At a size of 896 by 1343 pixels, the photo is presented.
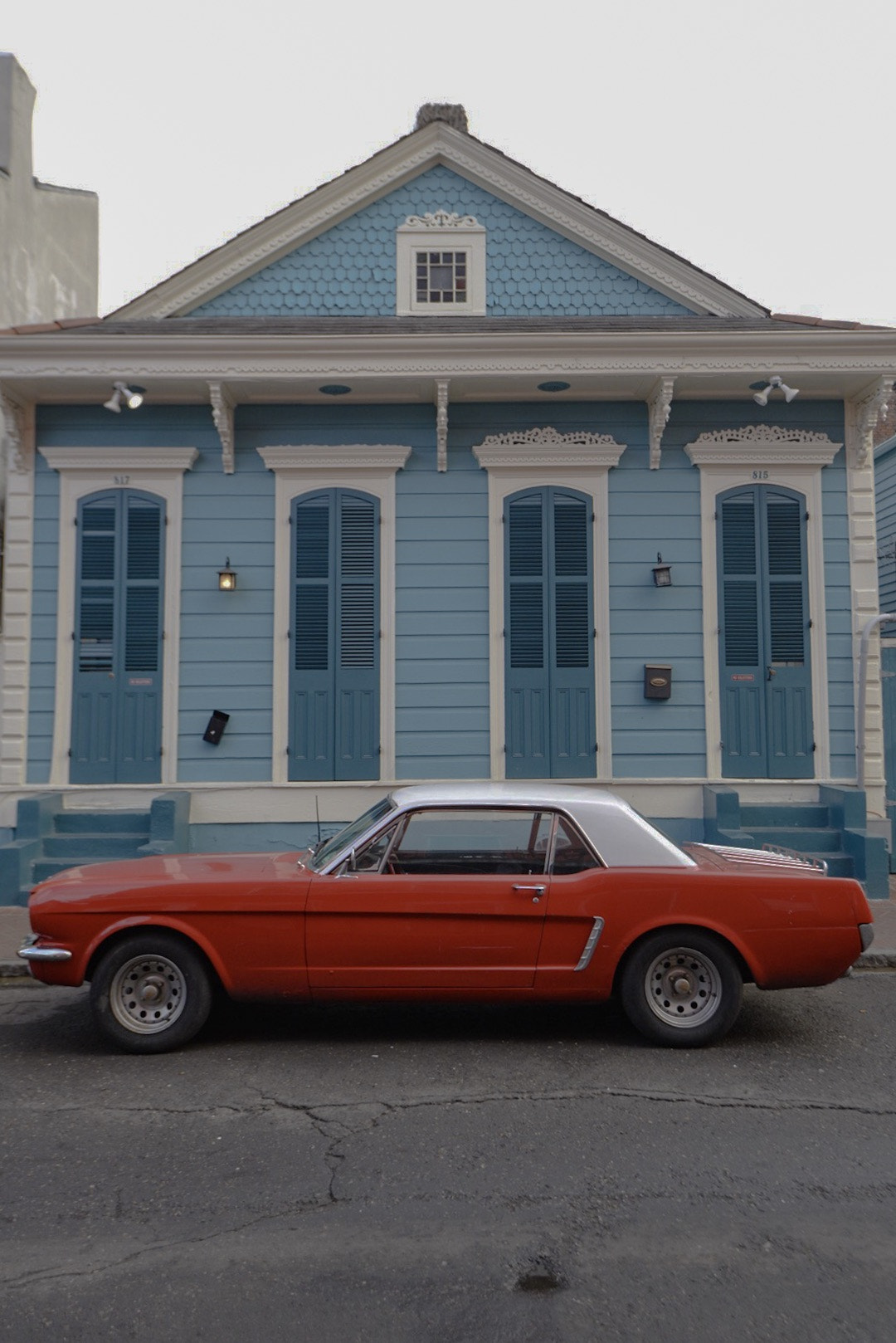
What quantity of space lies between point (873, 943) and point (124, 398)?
8.04 meters

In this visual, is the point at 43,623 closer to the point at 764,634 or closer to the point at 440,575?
the point at 440,575

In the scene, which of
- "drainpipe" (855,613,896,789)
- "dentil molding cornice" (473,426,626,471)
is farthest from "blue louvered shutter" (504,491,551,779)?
"drainpipe" (855,613,896,789)

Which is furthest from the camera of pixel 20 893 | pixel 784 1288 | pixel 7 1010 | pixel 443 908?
pixel 20 893

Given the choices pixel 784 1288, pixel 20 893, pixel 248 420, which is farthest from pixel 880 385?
pixel 20 893

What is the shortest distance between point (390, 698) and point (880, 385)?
563 centimetres

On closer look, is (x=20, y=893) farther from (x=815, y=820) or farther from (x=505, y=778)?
(x=815, y=820)

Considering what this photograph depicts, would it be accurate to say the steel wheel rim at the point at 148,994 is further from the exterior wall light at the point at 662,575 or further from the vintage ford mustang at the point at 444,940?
the exterior wall light at the point at 662,575

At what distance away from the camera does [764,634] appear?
32.4ft

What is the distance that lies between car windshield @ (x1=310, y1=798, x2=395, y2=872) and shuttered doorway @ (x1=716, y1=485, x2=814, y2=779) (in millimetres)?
4934

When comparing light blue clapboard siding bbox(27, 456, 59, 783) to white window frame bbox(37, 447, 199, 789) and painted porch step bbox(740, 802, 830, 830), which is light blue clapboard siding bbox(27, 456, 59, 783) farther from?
painted porch step bbox(740, 802, 830, 830)

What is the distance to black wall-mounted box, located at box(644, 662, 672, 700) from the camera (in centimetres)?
975

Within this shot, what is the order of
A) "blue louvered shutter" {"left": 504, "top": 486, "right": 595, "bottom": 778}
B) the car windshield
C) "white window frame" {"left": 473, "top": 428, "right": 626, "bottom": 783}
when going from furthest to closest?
"white window frame" {"left": 473, "top": 428, "right": 626, "bottom": 783} < "blue louvered shutter" {"left": 504, "top": 486, "right": 595, "bottom": 778} < the car windshield

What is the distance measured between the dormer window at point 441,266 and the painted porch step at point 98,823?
6.09 meters

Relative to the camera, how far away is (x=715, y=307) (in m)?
10.9
